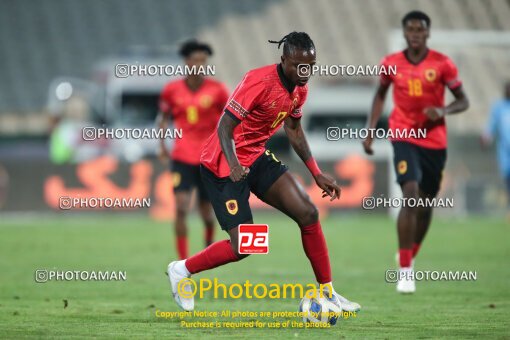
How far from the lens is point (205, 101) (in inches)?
502

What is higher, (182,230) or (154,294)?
(182,230)

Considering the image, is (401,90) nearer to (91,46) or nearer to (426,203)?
(426,203)

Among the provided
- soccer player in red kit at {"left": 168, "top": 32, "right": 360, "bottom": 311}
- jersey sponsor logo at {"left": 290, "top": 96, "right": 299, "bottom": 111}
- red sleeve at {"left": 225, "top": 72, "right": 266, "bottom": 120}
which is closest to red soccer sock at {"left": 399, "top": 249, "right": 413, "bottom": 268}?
soccer player in red kit at {"left": 168, "top": 32, "right": 360, "bottom": 311}

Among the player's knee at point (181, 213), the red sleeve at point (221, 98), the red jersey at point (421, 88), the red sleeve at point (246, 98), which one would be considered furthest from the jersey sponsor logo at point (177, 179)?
the red sleeve at point (246, 98)

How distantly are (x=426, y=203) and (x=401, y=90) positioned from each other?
1.24m

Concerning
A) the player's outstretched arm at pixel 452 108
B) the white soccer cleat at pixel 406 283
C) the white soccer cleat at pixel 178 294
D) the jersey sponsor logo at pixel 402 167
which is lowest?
the white soccer cleat at pixel 178 294

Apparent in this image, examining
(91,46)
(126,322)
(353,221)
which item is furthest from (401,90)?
(91,46)

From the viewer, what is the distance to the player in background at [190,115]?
12609 millimetres

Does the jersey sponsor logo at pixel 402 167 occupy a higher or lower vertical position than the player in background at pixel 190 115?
lower

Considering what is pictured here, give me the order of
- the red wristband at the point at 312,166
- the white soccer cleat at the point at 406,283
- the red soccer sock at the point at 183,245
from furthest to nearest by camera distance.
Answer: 1. the red soccer sock at the point at 183,245
2. the white soccer cleat at the point at 406,283
3. the red wristband at the point at 312,166

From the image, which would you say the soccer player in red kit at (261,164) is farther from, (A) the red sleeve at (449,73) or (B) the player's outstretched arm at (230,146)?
(A) the red sleeve at (449,73)

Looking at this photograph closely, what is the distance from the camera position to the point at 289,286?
34.8ft

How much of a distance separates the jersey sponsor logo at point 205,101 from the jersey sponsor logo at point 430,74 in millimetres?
2934

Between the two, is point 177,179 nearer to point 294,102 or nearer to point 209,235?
point 209,235
